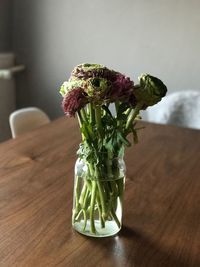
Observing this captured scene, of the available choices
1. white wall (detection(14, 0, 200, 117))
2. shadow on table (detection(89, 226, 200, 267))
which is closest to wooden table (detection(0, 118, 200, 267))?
shadow on table (detection(89, 226, 200, 267))

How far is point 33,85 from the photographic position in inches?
116

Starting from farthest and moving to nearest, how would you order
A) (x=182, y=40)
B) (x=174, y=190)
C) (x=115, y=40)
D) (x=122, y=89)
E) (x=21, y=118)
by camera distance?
(x=115, y=40)
(x=182, y=40)
(x=21, y=118)
(x=174, y=190)
(x=122, y=89)

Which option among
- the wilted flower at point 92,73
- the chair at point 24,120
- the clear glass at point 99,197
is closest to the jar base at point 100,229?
the clear glass at point 99,197

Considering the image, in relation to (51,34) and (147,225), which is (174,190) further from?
(51,34)

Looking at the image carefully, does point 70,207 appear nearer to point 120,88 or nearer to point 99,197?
point 99,197

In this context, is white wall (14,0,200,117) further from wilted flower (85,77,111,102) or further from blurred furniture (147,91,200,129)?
wilted flower (85,77,111,102)

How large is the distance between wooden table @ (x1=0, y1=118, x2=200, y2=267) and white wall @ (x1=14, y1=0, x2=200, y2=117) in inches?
45.0

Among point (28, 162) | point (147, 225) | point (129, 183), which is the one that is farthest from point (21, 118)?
point (147, 225)

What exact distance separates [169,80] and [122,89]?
192 cm

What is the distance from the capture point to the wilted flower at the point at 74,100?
731mm

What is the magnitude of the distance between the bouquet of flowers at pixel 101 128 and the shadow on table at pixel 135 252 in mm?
31

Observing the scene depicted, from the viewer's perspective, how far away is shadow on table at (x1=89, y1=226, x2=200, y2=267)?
77 cm

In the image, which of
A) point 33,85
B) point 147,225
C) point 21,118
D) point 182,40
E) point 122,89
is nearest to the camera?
point 122,89

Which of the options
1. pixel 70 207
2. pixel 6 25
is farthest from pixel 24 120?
pixel 6 25
